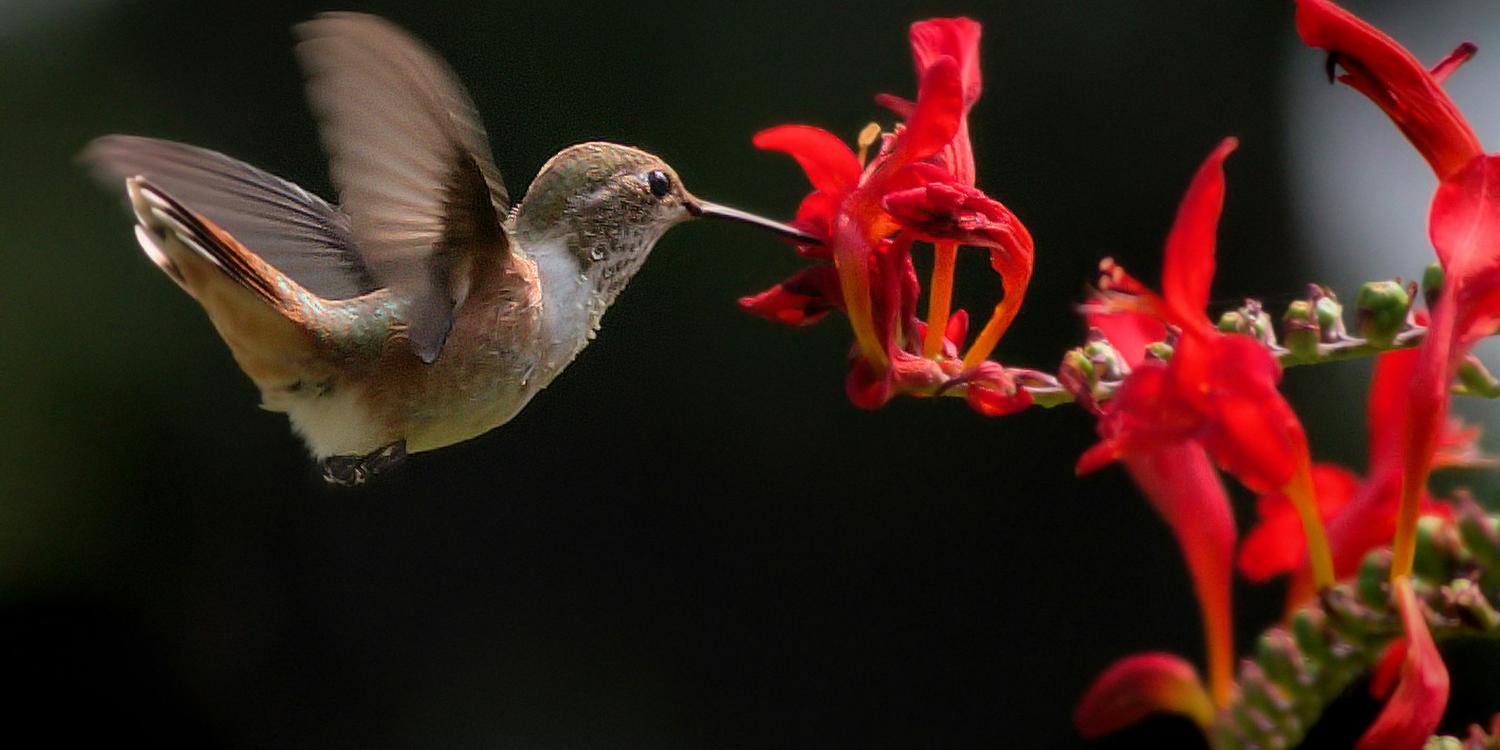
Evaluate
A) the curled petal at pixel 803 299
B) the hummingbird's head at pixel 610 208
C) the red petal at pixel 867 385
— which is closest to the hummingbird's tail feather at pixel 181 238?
the hummingbird's head at pixel 610 208

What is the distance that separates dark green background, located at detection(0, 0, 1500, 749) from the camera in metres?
4.86

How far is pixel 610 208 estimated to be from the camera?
6.26 ft

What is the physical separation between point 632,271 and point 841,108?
126 inches

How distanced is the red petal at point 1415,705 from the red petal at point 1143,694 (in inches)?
17.6

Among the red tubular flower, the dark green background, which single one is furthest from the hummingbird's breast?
the dark green background

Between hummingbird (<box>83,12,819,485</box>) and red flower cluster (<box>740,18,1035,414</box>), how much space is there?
0.25ft

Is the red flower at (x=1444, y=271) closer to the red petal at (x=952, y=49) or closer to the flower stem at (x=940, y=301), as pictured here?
the red petal at (x=952, y=49)

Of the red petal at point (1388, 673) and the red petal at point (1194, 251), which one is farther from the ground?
the red petal at point (1194, 251)

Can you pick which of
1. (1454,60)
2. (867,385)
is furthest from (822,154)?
(1454,60)

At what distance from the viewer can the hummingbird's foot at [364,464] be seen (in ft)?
6.23

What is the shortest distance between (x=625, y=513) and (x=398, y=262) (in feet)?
10.7

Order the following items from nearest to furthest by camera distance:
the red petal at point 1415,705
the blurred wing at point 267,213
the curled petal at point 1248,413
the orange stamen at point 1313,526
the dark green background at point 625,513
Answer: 1. the red petal at point 1415,705
2. the curled petal at point 1248,413
3. the orange stamen at point 1313,526
4. the blurred wing at point 267,213
5. the dark green background at point 625,513

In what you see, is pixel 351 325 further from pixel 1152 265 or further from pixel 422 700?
pixel 1152 265

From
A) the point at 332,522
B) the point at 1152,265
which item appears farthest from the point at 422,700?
the point at 1152,265
